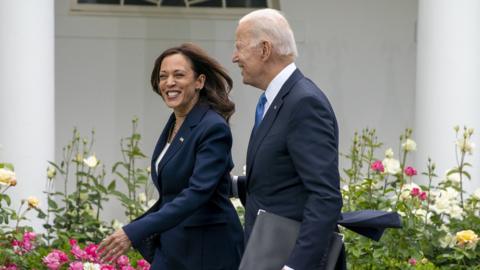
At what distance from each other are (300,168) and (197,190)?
70 centimetres

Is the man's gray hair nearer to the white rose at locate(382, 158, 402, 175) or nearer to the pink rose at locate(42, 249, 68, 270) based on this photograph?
the pink rose at locate(42, 249, 68, 270)

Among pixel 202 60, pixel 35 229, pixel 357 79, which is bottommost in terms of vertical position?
pixel 35 229

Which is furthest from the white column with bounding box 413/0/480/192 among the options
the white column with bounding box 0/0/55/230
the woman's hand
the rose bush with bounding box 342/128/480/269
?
the woman's hand

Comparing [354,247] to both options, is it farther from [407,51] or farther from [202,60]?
[407,51]

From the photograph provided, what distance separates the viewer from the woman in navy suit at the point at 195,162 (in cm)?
421

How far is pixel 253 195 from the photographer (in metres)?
3.70

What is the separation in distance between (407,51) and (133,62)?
2550 mm

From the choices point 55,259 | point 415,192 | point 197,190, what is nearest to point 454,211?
point 415,192

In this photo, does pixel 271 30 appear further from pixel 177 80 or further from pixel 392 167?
pixel 392 167

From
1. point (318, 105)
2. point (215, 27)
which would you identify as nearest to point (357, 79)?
point (215, 27)

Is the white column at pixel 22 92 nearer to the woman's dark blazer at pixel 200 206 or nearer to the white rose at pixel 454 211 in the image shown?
the white rose at pixel 454 211

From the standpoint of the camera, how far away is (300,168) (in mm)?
3467

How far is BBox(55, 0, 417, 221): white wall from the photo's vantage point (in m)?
10.1

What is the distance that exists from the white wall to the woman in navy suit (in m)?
5.72
